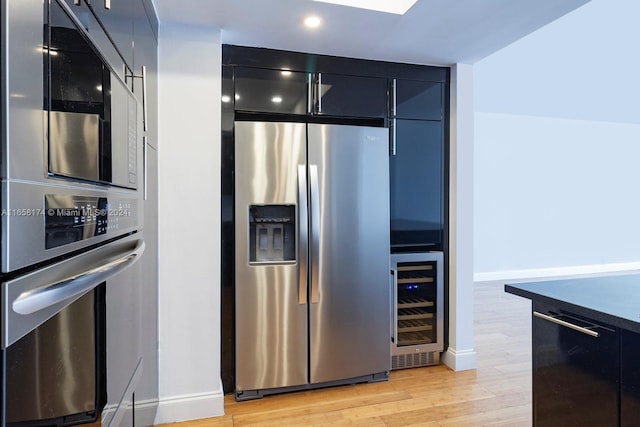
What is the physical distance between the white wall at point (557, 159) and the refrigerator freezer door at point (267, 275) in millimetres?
3703

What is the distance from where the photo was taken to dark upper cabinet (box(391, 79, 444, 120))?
2693 mm

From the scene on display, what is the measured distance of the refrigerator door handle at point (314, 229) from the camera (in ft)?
7.67

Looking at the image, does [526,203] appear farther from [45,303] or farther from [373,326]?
[45,303]

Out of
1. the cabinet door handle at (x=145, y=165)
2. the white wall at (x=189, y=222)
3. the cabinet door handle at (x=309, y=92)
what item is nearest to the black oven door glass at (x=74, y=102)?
the cabinet door handle at (x=145, y=165)

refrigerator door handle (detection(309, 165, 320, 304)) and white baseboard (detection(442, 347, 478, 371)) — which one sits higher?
refrigerator door handle (detection(309, 165, 320, 304))

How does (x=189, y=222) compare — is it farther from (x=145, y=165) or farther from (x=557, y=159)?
(x=557, y=159)

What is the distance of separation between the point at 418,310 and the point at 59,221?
2.59 m

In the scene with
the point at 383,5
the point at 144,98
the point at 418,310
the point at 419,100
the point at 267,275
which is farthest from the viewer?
the point at 418,310

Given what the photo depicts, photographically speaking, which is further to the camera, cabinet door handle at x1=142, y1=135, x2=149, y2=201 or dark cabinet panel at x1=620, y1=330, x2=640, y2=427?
cabinet door handle at x1=142, y1=135, x2=149, y2=201

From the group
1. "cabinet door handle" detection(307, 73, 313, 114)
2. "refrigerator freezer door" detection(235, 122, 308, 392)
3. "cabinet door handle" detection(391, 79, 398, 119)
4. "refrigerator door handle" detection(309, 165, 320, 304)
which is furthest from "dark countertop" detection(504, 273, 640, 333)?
"cabinet door handle" detection(307, 73, 313, 114)

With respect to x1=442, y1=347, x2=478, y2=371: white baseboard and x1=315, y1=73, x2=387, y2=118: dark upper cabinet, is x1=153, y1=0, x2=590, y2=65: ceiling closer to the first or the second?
x1=315, y1=73, x2=387, y2=118: dark upper cabinet

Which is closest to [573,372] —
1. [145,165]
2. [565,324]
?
[565,324]

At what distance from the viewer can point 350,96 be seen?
2588 mm

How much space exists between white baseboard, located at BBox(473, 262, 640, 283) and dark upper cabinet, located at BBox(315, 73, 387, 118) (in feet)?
13.4
